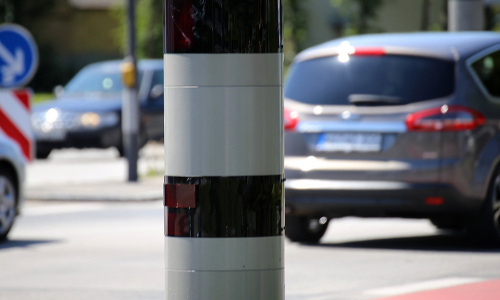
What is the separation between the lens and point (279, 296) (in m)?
4.32

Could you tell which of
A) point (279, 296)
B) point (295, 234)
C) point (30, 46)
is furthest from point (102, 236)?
point (279, 296)

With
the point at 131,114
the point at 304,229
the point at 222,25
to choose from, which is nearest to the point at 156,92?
the point at 131,114

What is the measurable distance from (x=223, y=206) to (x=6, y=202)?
19.6ft

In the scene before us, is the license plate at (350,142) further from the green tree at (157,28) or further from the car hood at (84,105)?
the green tree at (157,28)

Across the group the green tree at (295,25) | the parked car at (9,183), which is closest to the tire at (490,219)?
the parked car at (9,183)

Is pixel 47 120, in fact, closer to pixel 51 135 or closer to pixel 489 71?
pixel 51 135

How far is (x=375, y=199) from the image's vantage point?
8.61 metres

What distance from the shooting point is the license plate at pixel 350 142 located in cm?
866

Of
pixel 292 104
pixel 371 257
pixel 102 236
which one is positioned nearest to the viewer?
A: pixel 371 257

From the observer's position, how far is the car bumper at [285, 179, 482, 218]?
850 cm

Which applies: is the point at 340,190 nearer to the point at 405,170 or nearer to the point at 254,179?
the point at 405,170

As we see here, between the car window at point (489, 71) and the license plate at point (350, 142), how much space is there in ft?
3.27

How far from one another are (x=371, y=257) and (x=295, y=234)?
1.12 m

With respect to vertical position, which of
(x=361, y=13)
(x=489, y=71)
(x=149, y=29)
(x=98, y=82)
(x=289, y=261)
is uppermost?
(x=361, y=13)
